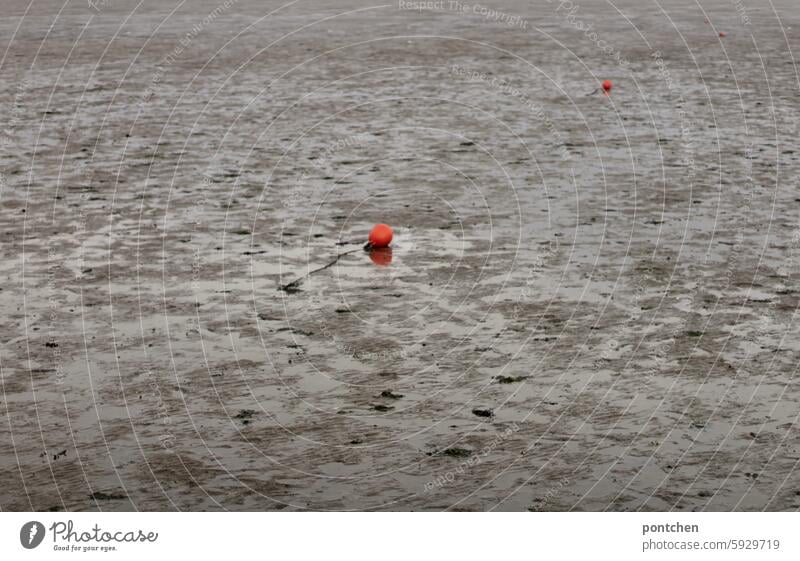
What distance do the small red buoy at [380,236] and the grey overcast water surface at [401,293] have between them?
0.23 meters

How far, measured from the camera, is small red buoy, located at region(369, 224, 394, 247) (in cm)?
1441

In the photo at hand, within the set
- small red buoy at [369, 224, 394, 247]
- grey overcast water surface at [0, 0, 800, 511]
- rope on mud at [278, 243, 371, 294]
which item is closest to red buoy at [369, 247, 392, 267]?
small red buoy at [369, 224, 394, 247]

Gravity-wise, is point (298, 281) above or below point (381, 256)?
above

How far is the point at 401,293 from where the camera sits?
1288 centimetres

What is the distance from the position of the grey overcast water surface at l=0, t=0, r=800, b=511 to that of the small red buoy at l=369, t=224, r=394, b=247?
8.9 inches

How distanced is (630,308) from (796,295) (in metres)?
1.87

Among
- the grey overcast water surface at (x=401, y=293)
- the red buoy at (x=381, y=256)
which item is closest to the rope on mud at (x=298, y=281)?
the grey overcast water surface at (x=401, y=293)

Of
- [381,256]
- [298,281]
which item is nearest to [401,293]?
[298,281]

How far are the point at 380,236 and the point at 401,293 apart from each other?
1.69 metres

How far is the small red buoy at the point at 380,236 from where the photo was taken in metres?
14.4

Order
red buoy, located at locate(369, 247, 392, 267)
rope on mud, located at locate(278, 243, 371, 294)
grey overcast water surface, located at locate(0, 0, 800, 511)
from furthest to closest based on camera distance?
red buoy, located at locate(369, 247, 392, 267) < rope on mud, located at locate(278, 243, 371, 294) < grey overcast water surface, located at locate(0, 0, 800, 511)

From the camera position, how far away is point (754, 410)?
32.6 ft

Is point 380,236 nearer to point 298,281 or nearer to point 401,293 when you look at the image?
point 298,281

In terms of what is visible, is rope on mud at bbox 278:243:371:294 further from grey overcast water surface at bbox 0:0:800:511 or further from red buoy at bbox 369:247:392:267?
red buoy at bbox 369:247:392:267
